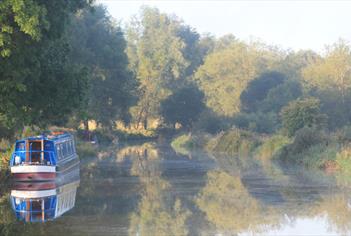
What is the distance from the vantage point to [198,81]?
9744cm

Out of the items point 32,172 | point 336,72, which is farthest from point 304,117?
point 336,72

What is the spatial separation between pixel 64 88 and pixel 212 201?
7844mm

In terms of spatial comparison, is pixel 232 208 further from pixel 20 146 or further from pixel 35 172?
pixel 20 146

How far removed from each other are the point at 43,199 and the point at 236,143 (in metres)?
34.4

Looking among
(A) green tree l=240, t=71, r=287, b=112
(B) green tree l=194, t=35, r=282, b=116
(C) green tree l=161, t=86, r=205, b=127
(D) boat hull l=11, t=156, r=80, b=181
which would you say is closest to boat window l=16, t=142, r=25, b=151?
(D) boat hull l=11, t=156, r=80, b=181

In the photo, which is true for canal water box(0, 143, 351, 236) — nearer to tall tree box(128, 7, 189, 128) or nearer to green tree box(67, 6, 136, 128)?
green tree box(67, 6, 136, 128)

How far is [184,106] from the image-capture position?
94625 mm

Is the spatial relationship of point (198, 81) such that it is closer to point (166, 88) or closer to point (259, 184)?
point (166, 88)

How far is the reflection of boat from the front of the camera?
19.3 m

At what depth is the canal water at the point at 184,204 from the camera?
16547mm

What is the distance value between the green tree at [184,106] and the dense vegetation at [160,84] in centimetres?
15

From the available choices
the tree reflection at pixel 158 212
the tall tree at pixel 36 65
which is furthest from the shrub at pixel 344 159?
the tall tree at pixel 36 65

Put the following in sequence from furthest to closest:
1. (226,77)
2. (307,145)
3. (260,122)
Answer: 1. (226,77)
2. (260,122)
3. (307,145)

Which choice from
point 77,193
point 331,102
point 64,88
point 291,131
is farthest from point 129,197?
point 331,102
